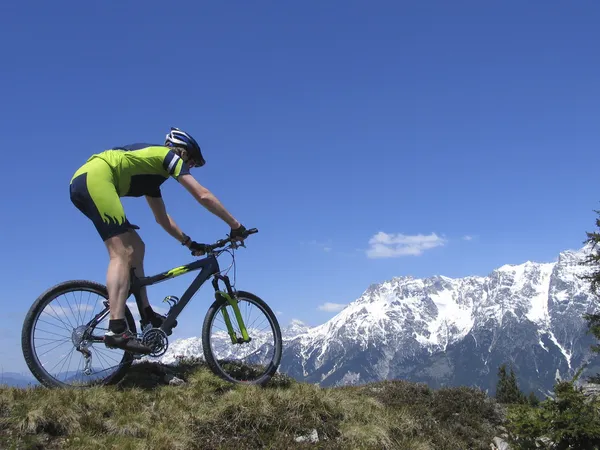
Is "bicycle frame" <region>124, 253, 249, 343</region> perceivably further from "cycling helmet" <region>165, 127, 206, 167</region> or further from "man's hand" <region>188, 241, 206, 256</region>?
"cycling helmet" <region>165, 127, 206, 167</region>

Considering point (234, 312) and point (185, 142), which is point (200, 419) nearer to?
point (234, 312)

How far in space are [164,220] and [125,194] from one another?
4.09ft

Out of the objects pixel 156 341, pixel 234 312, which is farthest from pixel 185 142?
pixel 156 341

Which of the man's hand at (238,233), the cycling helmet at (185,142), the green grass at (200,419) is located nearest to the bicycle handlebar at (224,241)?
the man's hand at (238,233)

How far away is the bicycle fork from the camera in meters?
8.90

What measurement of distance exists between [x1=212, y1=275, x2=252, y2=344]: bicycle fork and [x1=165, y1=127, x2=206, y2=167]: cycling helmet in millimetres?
2246

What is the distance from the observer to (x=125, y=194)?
27.5 feet

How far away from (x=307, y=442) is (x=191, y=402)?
194cm

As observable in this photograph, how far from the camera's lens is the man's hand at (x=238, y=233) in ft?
27.8

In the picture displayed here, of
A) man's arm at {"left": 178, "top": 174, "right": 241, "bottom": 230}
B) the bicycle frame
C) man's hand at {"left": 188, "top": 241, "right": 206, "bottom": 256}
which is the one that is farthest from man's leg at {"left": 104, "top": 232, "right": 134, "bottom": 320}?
man's hand at {"left": 188, "top": 241, "right": 206, "bottom": 256}

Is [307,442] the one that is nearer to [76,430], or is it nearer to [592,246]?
[76,430]

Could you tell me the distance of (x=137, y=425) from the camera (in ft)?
22.0

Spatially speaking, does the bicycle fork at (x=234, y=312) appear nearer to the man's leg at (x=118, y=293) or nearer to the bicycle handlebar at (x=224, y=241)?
the bicycle handlebar at (x=224, y=241)

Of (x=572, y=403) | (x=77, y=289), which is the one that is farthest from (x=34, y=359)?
(x=572, y=403)
